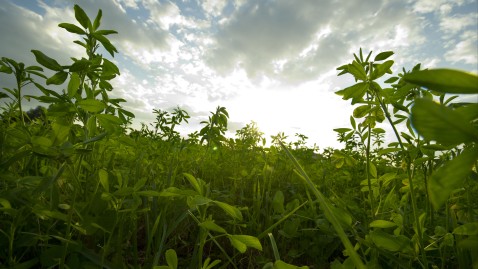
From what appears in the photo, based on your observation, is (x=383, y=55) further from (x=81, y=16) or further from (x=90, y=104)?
(x=81, y=16)

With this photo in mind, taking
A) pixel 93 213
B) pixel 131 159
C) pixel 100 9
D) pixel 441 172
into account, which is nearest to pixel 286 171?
pixel 131 159

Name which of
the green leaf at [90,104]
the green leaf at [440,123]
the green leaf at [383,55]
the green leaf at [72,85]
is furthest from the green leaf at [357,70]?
the green leaf at [72,85]

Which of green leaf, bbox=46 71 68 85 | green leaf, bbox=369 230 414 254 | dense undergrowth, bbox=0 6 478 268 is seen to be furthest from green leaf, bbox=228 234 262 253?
green leaf, bbox=46 71 68 85

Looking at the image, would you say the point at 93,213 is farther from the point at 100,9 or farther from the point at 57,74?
the point at 100,9

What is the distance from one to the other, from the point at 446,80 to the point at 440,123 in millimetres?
61

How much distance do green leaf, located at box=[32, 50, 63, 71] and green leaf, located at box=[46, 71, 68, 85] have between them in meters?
0.02

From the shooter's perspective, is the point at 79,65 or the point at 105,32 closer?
the point at 79,65

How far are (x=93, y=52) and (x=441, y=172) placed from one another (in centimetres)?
162

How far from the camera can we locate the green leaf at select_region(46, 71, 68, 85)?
130 cm

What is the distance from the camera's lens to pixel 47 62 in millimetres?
1288

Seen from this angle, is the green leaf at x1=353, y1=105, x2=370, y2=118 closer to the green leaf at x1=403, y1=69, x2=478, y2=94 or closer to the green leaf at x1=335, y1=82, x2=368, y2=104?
the green leaf at x1=335, y1=82, x2=368, y2=104

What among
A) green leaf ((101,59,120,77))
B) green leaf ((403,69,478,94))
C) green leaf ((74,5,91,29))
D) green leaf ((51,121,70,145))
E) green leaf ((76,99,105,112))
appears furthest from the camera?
green leaf ((101,59,120,77))

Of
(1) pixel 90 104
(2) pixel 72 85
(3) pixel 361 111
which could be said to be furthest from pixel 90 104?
(3) pixel 361 111

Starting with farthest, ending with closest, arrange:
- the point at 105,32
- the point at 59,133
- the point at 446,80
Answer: the point at 105,32 → the point at 59,133 → the point at 446,80
